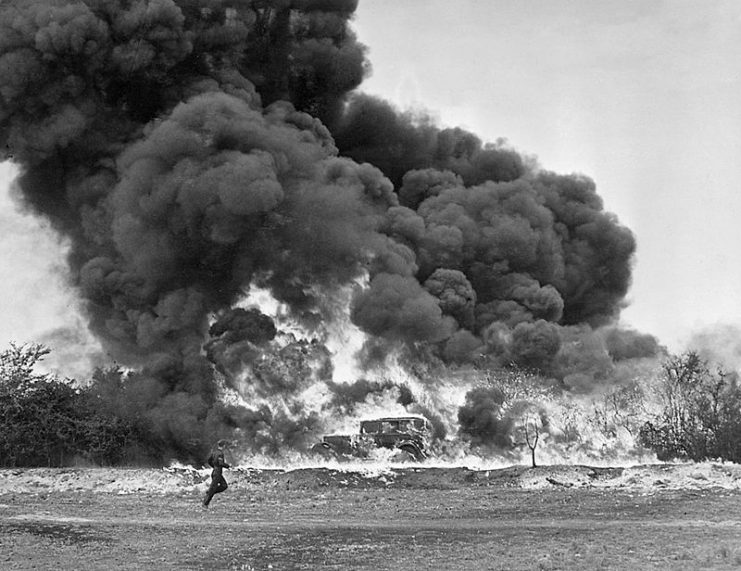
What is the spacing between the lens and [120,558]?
23984 millimetres

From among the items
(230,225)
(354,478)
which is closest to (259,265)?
(230,225)

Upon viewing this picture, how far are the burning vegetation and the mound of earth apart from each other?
6.44 metres

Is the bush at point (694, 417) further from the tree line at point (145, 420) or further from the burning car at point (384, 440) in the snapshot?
the burning car at point (384, 440)

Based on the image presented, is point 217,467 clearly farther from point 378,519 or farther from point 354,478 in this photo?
point 354,478

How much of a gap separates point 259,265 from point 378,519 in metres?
26.7

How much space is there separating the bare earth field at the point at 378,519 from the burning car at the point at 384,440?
473 centimetres

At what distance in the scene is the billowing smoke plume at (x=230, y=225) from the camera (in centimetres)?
5319

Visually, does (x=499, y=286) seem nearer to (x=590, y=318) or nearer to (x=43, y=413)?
(x=590, y=318)

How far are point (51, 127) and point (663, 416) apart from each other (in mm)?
36604

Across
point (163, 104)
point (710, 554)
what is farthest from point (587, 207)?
point (710, 554)

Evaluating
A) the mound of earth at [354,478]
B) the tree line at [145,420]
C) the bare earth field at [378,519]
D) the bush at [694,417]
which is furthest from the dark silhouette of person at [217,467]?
the bush at [694,417]

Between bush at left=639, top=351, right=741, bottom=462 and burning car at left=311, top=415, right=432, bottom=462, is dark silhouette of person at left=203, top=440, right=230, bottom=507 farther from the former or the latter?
bush at left=639, top=351, right=741, bottom=462

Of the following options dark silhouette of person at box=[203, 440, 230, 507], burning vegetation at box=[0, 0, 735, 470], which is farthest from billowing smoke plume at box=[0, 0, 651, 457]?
dark silhouette of person at box=[203, 440, 230, 507]

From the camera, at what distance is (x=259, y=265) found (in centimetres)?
5684
